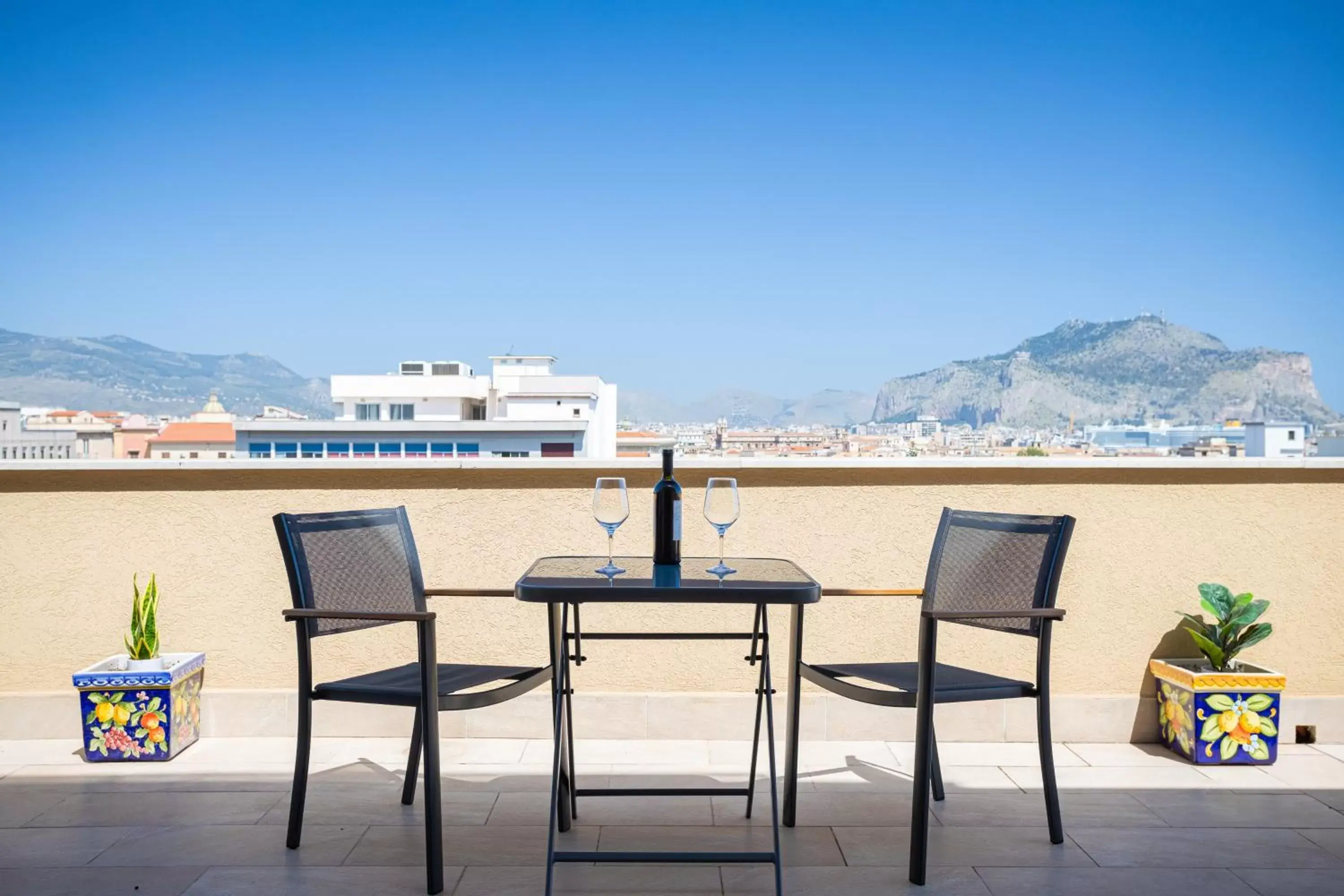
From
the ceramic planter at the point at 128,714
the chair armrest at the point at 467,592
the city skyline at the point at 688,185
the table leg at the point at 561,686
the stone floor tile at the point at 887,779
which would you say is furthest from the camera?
the city skyline at the point at 688,185

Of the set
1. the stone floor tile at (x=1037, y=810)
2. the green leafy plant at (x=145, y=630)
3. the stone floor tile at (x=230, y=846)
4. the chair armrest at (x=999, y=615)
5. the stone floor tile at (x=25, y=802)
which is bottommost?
the stone floor tile at (x=25, y=802)

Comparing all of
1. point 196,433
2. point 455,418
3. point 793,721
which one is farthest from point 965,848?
point 455,418

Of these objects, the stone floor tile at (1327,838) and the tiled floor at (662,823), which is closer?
the tiled floor at (662,823)

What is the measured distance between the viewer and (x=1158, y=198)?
49.5 metres

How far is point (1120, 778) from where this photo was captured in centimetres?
310

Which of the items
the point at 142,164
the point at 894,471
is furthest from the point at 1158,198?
the point at 894,471

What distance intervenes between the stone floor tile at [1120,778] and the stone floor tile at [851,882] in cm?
78

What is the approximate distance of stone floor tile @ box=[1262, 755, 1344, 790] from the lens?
304cm

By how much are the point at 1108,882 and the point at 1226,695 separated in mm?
1205

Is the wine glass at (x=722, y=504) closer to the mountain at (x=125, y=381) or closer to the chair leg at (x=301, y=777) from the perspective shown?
the chair leg at (x=301, y=777)

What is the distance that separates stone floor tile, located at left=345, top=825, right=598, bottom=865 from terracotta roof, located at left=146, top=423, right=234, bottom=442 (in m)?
3.42

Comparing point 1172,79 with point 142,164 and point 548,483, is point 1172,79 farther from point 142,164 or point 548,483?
point 548,483

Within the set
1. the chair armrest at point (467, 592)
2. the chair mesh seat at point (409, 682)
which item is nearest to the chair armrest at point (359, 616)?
the chair mesh seat at point (409, 682)

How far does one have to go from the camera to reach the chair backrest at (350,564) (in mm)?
2477
